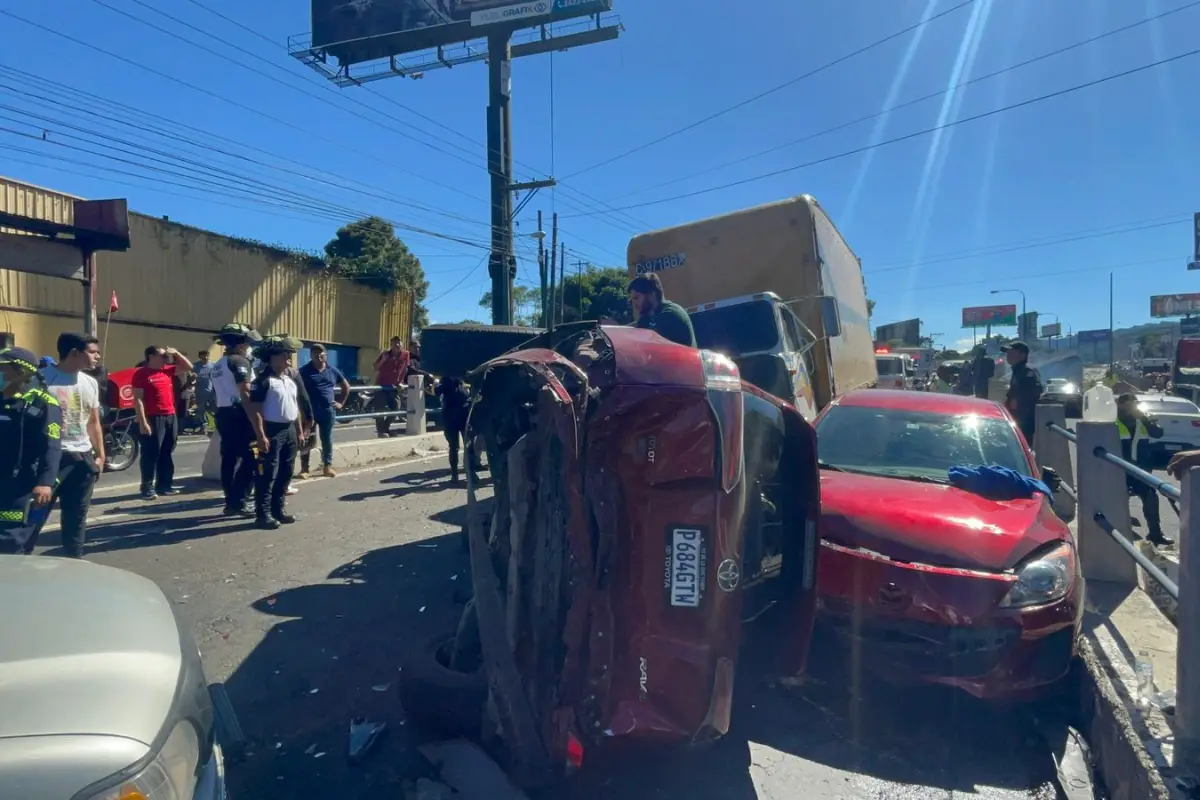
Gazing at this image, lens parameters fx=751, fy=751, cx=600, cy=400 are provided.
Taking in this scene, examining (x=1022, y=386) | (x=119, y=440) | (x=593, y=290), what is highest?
(x=593, y=290)

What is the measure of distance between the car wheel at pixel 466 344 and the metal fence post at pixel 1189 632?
13.2ft

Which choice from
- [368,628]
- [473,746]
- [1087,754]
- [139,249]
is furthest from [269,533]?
[139,249]

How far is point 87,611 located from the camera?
227 cm

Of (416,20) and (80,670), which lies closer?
(80,670)

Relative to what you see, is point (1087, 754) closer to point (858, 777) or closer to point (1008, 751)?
point (1008, 751)

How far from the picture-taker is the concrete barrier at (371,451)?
889 cm

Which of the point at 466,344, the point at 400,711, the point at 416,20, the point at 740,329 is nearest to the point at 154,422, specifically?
the point at 466,344

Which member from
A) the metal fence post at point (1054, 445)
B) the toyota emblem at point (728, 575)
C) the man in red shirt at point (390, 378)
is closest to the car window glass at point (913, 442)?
the metal fence post at point (1054, 445)

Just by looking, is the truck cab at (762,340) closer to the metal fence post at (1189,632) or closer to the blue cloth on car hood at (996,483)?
the blue cloth on car hood at (996,483)

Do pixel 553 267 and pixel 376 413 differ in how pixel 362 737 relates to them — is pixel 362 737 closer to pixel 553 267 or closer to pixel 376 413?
pixel 376 413

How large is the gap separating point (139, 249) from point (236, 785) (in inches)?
932

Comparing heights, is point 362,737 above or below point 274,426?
below

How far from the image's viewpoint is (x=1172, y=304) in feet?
283

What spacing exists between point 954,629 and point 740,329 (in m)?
5.22
